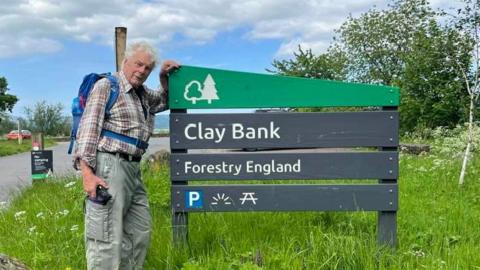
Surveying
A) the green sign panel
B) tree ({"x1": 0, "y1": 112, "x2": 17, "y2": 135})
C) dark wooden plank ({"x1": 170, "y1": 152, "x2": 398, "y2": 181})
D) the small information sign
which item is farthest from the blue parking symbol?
tree ({"x1": 0, "y1": 112, "x2": 17, "y2": 135})

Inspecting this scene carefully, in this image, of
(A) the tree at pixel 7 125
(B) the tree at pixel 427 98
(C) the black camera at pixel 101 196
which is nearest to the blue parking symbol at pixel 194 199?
(C) the black camera at pixel 101 196

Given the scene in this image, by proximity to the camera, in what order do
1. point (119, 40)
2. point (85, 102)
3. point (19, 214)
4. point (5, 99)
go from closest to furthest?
point (85, 102) → point (19, 214) → point (119, 40) → point (5, 99)

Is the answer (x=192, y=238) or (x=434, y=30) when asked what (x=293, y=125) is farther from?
(x=434, y=30)

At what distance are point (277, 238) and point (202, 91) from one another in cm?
137

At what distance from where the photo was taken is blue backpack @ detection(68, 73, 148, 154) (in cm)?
377

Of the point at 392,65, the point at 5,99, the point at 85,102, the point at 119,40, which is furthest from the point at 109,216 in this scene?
the point at 5,99

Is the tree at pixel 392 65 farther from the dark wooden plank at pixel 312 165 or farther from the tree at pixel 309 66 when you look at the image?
the dark wooden plank at pixel 312 165

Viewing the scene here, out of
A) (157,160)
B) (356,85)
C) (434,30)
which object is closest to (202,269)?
(356,85)

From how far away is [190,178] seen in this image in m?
4.50

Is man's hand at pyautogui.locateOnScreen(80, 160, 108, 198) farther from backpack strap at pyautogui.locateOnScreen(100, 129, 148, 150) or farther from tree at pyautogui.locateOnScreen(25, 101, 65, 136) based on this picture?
tree at pyautogui.locateOnScreen(25, 101, 65, 136)

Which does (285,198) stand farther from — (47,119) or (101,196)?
(47,119)

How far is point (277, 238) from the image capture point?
14.8 feet

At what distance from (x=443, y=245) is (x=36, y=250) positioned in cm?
351

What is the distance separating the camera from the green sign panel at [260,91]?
4359mm
